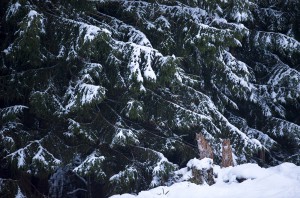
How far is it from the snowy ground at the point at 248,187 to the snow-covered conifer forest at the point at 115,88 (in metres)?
2.13

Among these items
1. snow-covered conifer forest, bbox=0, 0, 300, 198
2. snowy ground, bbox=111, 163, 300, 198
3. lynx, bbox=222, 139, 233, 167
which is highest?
snow-covered conifer forest, bbox=0, 0, 300, 198

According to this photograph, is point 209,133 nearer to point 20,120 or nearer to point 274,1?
point 20,120

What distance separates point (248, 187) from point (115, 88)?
488cm

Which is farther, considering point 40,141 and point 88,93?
point 40,141

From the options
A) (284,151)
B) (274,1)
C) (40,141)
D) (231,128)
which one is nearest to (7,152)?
(40,141)

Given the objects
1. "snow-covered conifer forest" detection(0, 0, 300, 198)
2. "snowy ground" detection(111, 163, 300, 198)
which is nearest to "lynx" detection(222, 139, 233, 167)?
"snowy ground" detection(111, 163, 300, 198)

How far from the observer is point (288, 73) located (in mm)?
11641

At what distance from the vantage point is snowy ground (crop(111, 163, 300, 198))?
5.05 meters

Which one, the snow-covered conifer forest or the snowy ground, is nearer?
the snowy ground

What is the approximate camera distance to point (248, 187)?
552 cm

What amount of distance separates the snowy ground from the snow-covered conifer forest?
2125 mm

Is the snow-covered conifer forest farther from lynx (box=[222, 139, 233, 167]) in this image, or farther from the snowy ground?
the snowy ground

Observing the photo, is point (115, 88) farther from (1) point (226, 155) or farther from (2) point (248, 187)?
(2) point (248, 187)

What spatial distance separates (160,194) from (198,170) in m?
1.42
